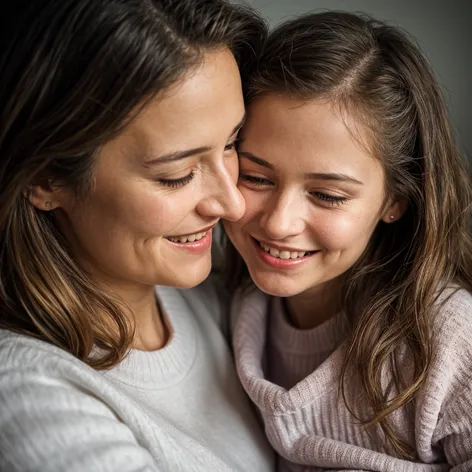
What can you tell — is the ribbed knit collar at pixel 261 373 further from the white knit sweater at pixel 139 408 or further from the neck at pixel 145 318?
the neck at pixel 145 318

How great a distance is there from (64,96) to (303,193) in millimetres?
498

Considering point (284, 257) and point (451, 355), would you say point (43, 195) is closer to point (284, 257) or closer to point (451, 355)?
point (284, 257)

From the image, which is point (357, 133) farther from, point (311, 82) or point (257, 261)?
point (257, 261)

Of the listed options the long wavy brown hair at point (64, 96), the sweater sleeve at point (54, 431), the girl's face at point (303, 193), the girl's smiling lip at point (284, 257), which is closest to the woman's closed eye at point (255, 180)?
the girl's face at point (303, 193)

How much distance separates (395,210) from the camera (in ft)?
4.42

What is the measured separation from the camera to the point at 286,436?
4.30 ft

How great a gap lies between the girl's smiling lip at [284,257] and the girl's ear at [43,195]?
442 millimetres

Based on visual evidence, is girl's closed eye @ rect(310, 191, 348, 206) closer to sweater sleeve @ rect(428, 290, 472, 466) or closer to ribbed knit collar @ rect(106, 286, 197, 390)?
sweater sleeve @ rect(428, 290, 472, 466)

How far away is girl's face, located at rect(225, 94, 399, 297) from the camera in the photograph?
117cm

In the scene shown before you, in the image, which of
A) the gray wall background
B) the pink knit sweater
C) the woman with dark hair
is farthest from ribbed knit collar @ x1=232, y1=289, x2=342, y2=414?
the gray wall background

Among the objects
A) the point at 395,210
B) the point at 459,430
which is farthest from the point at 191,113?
the point at 459,430

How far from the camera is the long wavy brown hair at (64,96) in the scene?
3.17 ft

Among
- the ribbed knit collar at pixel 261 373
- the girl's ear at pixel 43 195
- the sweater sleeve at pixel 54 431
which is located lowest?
the ribbed knit collar at pixel 261 373

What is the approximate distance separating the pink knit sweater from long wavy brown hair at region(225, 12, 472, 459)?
0.03 m
